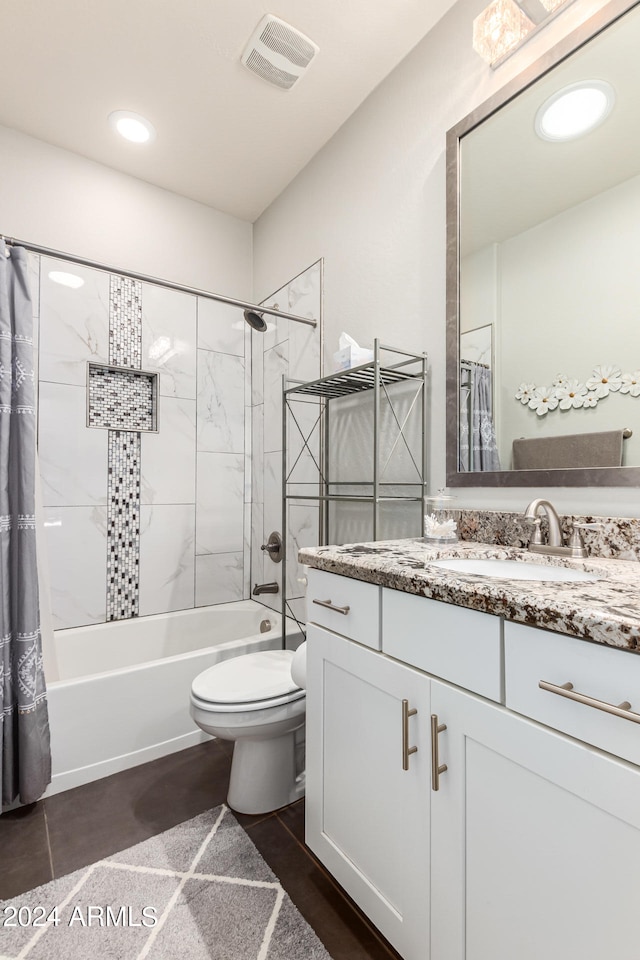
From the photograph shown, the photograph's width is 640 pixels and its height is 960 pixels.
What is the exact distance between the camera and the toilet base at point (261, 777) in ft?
4.95

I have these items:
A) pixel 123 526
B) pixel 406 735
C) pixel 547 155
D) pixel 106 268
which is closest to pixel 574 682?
pixel 406 735

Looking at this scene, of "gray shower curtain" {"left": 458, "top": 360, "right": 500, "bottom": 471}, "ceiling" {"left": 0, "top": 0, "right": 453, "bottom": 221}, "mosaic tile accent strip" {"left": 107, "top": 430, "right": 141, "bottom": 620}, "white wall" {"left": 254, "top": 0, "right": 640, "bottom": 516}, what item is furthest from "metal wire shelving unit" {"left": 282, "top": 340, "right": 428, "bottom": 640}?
"ceiling" {"left": 0, "top": 0, "right": 453, "bottom": 221}

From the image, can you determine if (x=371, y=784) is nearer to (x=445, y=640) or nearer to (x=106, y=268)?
(x=445, y=640)

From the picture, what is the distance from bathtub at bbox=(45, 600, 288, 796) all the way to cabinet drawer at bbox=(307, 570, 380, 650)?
96 cm

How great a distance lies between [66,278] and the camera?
7.34 ft

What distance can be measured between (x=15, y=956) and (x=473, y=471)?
5.49ft

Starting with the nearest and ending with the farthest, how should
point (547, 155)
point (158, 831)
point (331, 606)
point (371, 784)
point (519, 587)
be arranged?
point (519, 587) < point (371, 784) < point (331, 606) < point (547, 155) < point (158, 831)

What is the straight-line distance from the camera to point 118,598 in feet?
7.75

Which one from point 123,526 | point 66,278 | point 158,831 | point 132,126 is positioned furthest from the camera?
point 123,526

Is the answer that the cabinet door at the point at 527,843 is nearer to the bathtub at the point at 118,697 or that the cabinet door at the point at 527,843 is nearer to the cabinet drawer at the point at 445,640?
the cabinet drawer at the point at 445,640

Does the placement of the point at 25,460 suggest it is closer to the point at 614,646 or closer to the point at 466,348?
the point at 466,348

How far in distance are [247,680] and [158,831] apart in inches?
19.8

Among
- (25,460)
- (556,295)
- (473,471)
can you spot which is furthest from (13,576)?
(556,295)

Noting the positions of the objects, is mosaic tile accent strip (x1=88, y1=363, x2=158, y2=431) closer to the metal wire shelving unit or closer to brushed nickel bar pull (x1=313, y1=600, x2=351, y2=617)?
the metal wire shelving unit
